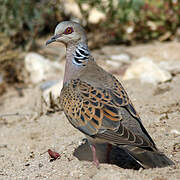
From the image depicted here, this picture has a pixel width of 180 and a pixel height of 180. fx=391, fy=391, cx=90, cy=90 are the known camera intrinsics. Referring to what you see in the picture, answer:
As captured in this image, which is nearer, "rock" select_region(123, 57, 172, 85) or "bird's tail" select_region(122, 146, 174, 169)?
"bird's tail" select_region(122, 146, 174, 169)

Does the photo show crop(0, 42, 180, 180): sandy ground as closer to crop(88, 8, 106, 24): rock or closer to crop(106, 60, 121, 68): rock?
crop(106, 60, 121, 68): rock

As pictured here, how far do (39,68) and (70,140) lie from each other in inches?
112

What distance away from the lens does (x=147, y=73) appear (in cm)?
630

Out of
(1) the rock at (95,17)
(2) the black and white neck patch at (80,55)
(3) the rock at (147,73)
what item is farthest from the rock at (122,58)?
(2) the black and white neck patch at (80,55)

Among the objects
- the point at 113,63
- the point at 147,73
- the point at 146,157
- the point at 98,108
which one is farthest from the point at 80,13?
the point at 146,157

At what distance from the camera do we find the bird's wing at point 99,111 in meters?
3.59

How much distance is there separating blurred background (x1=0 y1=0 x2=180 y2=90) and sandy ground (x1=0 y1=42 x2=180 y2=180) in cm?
122

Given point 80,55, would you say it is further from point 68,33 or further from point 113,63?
point 113,63

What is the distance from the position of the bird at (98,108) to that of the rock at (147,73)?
2064 mm

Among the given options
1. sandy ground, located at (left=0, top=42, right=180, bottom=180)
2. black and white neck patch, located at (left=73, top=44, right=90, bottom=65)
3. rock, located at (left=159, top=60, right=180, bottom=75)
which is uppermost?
black and white neck patch, located at (left=73, top=44, right=90, bottom=65)

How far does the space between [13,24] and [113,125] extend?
4881 millimetres

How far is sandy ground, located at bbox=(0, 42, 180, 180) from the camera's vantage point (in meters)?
3.77

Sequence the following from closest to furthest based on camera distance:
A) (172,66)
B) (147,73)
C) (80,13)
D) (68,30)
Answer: (68,30)
(147,73)
(172,66)
(80,13)

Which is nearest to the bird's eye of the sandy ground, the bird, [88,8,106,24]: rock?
the bird
